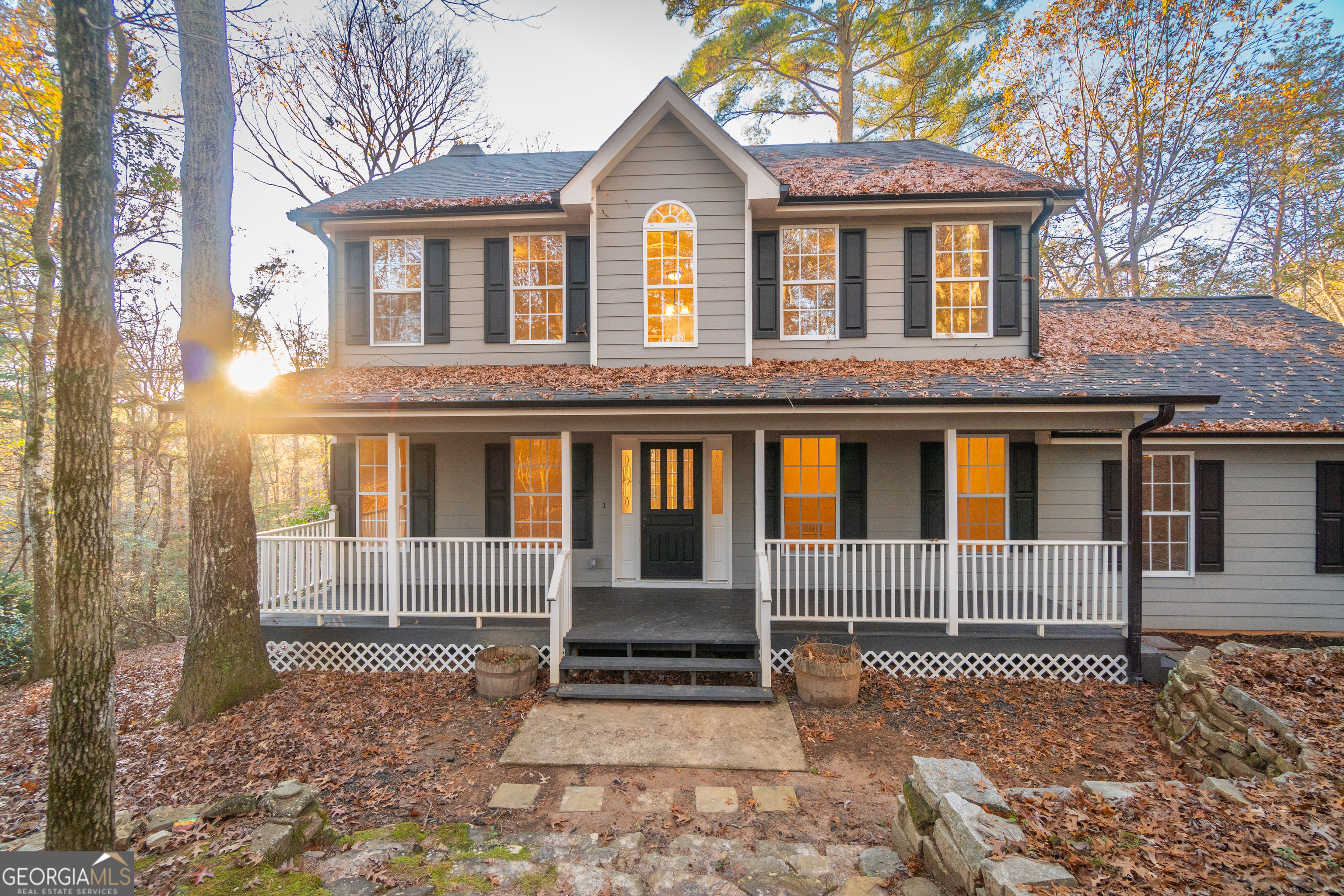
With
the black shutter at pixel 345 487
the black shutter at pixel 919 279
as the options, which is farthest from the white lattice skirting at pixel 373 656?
the black shutter at pixel 919 279

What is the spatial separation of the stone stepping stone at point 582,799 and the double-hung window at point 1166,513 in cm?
808

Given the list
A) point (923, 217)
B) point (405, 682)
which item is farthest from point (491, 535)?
point (923, 217)

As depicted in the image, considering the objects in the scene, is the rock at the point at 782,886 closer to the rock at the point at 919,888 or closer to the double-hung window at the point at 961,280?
the rock at the point at 919,888

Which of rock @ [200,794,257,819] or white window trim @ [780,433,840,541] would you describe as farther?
white window trim @ [780,433,840,541]

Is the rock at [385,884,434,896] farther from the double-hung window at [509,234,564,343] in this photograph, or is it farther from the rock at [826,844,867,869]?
the double-hung window at [509,234,564,343]

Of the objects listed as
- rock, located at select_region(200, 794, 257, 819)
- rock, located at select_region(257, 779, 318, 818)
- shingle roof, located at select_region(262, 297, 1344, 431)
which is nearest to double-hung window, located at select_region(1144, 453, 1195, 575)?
shingle roof, located at select_region(262, 297, 1344, 431)

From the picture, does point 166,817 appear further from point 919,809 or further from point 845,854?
point 919,809

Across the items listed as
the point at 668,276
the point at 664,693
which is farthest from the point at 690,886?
the point at 668,276

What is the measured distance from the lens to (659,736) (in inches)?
190

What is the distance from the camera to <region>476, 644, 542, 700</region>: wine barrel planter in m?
5.62

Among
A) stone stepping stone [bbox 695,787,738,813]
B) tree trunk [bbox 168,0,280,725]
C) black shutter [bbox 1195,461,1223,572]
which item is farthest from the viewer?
black shutter [bbox 1195,461,1223,572]

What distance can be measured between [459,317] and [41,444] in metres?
6.06

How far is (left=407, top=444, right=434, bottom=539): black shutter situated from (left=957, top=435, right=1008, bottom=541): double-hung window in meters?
7.55

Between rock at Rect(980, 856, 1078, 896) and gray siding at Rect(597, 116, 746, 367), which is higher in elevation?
gray siding at Rect(597, 116, 746, 367)
